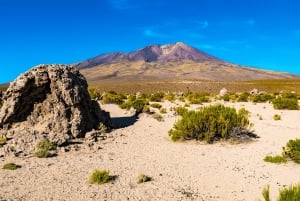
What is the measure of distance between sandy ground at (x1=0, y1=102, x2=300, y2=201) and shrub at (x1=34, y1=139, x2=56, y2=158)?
0.98 feet

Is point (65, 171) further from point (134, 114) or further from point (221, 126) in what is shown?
point (134, 114)

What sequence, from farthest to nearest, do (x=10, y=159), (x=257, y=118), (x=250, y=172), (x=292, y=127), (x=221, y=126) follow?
(x=257, y=118) < (x=292, y=127) < (x=221, y=126) < (x=10, y=159) < (x=250, y=172)

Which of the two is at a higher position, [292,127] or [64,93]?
[64,93]

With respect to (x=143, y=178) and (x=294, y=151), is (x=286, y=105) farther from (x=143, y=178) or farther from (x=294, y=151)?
(x=143, y=178)

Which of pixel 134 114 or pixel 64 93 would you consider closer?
pixel 64 93

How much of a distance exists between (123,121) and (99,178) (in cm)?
1179

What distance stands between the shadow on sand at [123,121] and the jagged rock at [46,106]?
8.77 ft

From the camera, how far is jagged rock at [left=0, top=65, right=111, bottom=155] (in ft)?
56.4

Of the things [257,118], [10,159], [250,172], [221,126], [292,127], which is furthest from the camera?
[257,118]

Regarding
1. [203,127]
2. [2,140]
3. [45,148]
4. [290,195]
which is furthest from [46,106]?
[290,195]

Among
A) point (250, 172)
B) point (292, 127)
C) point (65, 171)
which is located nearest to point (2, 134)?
point (65, 171)

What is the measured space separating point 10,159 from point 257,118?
16466mm

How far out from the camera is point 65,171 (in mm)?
12398

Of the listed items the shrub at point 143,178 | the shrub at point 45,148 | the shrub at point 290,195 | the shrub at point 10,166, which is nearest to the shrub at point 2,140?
the shrub at point 45,148
